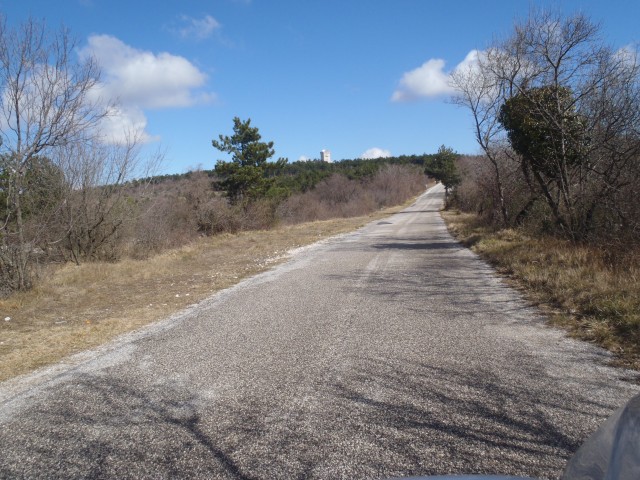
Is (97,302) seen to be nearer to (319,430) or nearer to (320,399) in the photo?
(320,399)

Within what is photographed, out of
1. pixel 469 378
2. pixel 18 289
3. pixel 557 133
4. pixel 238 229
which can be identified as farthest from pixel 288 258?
pixel 238 229

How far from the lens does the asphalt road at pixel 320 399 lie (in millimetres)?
3241

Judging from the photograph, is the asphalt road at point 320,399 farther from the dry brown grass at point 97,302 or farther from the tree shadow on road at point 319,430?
the dry brown grass at point 97,302

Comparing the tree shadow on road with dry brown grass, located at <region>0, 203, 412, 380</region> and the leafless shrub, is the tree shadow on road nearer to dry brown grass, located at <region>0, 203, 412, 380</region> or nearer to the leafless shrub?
dry brown grass, located at <region>0, 203, 412, 380</region>

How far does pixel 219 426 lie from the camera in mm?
3818

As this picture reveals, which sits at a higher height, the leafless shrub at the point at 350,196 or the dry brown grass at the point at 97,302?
the leafless shrub at the point at 350,196

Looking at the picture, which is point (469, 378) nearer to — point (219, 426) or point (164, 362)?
point (219, 426)

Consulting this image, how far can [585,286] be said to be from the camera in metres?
7.60

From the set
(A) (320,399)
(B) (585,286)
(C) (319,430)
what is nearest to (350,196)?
(B) (585,286)

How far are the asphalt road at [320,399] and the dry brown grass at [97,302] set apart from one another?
27.2 inches

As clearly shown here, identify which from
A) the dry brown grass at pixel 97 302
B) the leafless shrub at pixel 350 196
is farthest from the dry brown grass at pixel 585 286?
the leafless shrub at pixel 350 196

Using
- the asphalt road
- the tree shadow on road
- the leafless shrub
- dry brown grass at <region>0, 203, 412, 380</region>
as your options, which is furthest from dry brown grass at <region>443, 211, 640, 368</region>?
the leafless shrub

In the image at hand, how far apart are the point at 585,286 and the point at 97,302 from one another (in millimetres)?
8980

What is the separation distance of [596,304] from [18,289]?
11318 millimetres
